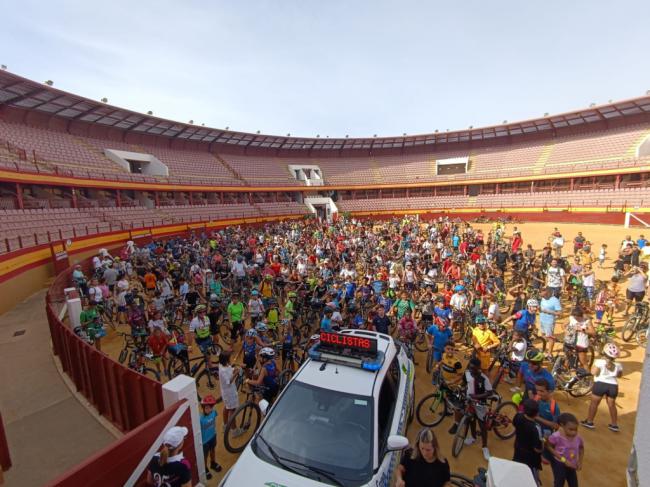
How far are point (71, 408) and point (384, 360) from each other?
5914 mm

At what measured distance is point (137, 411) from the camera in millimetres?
5000

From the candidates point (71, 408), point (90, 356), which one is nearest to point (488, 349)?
point (90, 356)

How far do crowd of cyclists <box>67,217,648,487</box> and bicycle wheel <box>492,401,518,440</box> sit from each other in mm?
62

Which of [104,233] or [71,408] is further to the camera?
[104,233]

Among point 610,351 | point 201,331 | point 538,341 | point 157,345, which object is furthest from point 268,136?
point 610,351

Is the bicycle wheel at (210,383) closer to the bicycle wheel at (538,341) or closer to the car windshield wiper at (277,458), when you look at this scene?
the car windshield wiper at (277,458)

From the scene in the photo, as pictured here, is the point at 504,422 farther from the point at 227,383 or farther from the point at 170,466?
the point at 170,466

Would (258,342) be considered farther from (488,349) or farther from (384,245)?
(384,245)

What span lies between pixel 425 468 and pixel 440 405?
3.07 meters

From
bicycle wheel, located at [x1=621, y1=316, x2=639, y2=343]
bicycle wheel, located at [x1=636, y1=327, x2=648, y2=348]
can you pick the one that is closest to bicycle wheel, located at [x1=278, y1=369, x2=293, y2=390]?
bicycle wheel, located at [x1=621, y1=316, x2=639, y2=343]

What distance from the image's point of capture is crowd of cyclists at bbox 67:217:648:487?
5.45 meters

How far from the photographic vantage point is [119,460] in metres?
3.58

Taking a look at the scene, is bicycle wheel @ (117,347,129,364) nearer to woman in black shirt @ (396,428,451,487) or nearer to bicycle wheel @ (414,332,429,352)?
woman in black shirt @ (396,428,451,487)

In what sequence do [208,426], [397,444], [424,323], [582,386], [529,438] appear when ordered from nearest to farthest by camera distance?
1. [397,444]
2. [529,438]
3. [208,426]
4. [582,386]
5. [424,323]
